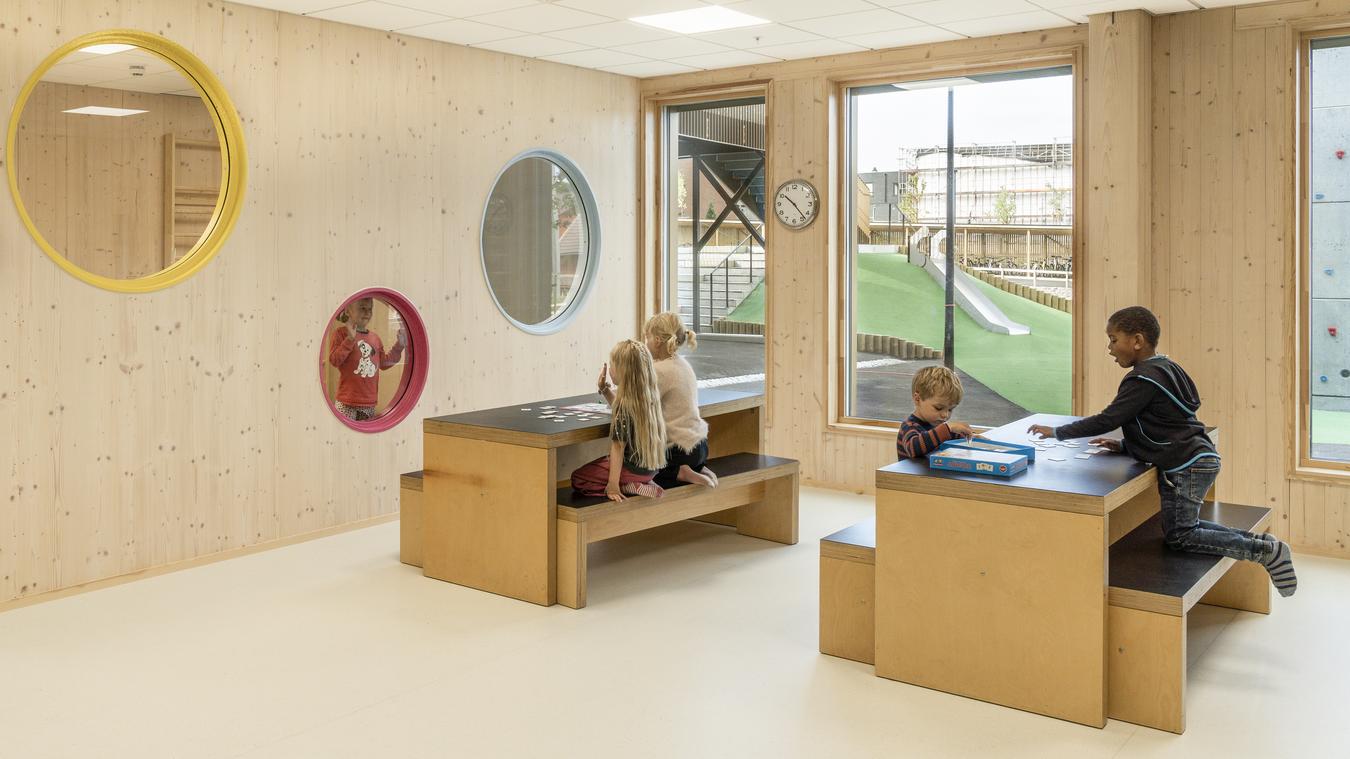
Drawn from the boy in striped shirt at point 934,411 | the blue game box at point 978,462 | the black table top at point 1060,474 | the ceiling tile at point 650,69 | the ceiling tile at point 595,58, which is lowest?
the black table top at point 1060,474

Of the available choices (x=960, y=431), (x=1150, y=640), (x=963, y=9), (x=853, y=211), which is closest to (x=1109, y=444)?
(x=960, y=431)

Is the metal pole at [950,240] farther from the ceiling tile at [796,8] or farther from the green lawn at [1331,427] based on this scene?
the green lawn at [1331,427]

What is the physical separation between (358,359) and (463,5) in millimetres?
1972

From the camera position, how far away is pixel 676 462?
16.4ft

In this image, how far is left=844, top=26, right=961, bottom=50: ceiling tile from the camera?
19.9ft

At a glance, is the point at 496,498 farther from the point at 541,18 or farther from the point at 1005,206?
the point at 1005,206

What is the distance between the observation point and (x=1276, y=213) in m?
5.43

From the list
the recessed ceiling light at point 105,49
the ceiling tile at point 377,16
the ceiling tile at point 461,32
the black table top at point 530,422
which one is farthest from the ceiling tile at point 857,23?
the recessed ceiling light at point 105,49

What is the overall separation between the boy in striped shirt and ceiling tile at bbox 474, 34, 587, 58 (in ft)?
10.9

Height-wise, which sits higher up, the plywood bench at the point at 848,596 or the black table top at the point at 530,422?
the black table top at the point at 530,422

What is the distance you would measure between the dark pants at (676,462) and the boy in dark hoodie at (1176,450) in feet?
5.92

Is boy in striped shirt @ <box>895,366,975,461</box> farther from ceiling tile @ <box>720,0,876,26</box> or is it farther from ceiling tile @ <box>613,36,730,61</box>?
ceiling tile @ <box>613,36,730,61</box>

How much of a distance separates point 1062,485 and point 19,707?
3.34m

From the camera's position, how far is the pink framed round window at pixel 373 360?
19.1 ft
